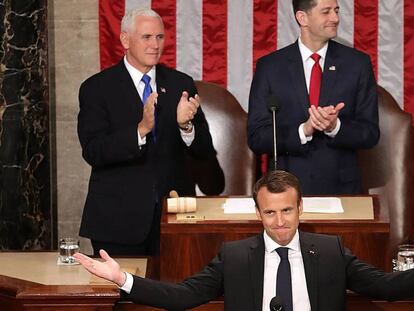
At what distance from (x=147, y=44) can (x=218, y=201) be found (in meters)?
0.99

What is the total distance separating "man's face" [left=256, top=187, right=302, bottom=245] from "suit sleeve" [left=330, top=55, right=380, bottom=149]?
157 cm

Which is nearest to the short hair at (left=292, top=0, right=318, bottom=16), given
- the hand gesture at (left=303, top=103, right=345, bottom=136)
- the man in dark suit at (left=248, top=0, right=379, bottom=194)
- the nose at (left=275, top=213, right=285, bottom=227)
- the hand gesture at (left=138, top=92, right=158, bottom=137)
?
the man in dark suit at (left=248, top=0, right=379, bottom=194)

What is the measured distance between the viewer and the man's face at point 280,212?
168 inches

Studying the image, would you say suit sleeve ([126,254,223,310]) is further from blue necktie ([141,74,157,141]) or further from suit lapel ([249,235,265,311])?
blue necktie ([141,74,157,141])

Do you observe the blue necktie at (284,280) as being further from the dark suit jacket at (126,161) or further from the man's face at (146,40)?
the man's face at (146,40)

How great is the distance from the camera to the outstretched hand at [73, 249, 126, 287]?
4.16m

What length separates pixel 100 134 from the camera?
581 centimetres

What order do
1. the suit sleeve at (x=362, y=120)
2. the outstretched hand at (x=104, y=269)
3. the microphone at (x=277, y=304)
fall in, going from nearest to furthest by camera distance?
the microphone at (x=277, y=304)
the outstretched hand at (x=104, y=269)
the suit sleeve at (x=362, y=120)

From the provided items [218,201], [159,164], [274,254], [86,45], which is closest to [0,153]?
[86,45]

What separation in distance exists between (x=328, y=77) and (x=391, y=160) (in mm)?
1013

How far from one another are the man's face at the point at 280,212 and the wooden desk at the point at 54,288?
2.22 ft

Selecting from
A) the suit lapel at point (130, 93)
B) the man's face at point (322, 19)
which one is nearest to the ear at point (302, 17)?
the man's face at point (322, 19)

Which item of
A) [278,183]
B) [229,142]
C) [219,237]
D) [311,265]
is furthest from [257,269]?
[229,142]

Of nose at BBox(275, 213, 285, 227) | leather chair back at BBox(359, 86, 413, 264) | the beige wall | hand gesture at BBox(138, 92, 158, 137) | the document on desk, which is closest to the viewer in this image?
nose at BBox(275, 213, 285, 227)
